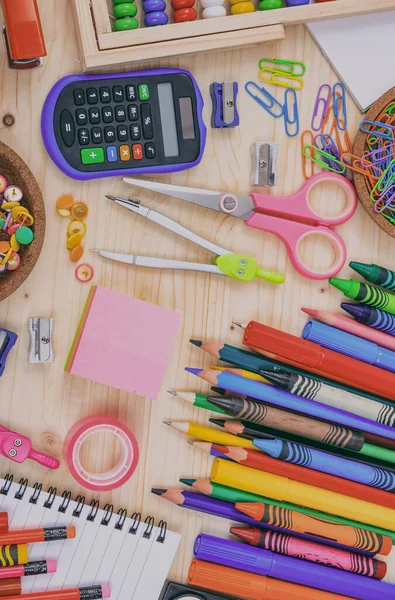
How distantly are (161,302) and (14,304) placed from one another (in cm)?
19

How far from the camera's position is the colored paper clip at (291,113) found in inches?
41.3

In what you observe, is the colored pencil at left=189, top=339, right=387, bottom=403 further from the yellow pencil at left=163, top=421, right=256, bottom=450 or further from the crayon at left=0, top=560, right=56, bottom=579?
the crayon at left=0, top=560, right=56, bottom=579

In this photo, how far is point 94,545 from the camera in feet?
3.35

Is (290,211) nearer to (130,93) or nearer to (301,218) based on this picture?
(301,218)

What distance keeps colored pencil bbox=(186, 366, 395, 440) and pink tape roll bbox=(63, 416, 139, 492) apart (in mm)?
118

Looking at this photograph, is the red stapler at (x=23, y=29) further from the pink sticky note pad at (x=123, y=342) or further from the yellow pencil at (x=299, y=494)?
the yellow pencil at (x=299, y=494)

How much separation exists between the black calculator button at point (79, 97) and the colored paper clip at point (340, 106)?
33cm

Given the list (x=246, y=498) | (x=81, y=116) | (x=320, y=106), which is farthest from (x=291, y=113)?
(x=246, y=498)

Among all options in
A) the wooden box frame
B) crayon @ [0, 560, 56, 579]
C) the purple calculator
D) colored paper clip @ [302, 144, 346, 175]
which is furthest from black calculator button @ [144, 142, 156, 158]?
crayon @ [0, 560, 56, 579]

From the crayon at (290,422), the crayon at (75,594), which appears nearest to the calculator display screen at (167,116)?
the crayon at (290,422)

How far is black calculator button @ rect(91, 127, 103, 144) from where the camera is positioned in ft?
3.19

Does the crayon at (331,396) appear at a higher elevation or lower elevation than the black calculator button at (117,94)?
lower

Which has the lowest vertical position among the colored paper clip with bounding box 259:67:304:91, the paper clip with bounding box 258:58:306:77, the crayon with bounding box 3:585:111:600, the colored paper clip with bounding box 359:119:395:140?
the crayon with bounding box 3:585:111:600

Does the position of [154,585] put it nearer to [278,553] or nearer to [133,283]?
[278,553]
